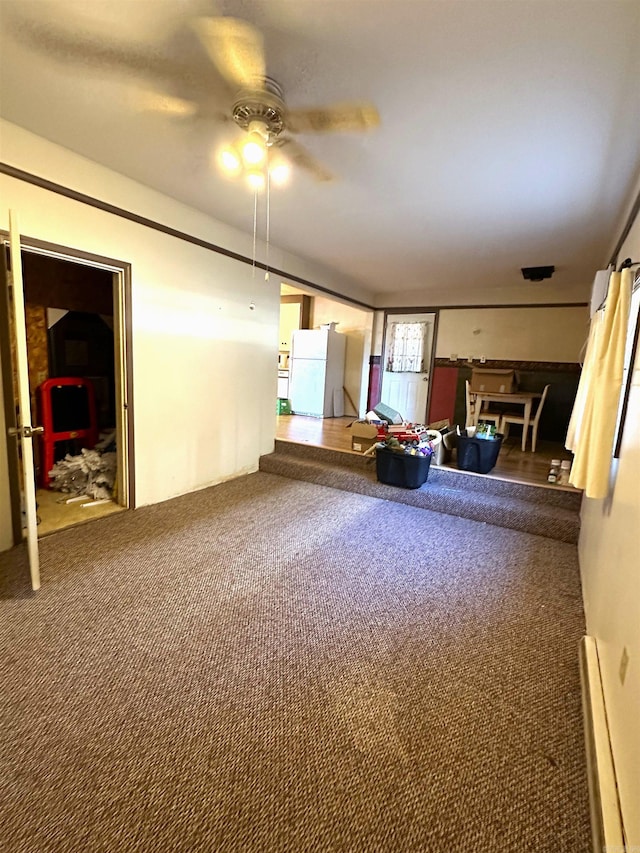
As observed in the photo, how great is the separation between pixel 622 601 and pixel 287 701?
4.24ft

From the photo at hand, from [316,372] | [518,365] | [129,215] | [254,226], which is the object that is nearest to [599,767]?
[129,215]

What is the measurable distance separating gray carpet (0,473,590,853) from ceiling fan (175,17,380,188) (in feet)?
7.67

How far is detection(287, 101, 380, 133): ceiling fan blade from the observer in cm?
184

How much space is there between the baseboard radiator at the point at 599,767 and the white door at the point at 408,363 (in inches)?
198

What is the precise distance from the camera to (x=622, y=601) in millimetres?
1403

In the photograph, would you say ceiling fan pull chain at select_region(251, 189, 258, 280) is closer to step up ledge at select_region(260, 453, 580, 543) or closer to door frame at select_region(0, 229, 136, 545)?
door frame at select_region(0, 229, 136, 545)

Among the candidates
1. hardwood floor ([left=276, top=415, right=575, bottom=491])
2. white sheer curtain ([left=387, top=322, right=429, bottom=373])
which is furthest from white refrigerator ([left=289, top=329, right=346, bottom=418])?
white sheer curtain ([left=387, top=322, right=429, bottom=373])

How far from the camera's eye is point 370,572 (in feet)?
8.06

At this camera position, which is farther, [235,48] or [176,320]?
[176,320]

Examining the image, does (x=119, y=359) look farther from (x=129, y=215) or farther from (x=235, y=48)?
(x=235, y=48)

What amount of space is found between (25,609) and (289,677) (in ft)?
4.58

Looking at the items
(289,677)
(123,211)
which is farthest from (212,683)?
(123,211)

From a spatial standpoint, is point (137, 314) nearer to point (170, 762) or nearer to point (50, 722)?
point (50, 722)

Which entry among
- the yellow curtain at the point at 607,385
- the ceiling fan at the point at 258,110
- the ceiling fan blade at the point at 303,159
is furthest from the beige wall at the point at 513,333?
the ceiling fan at the point at 258,110
